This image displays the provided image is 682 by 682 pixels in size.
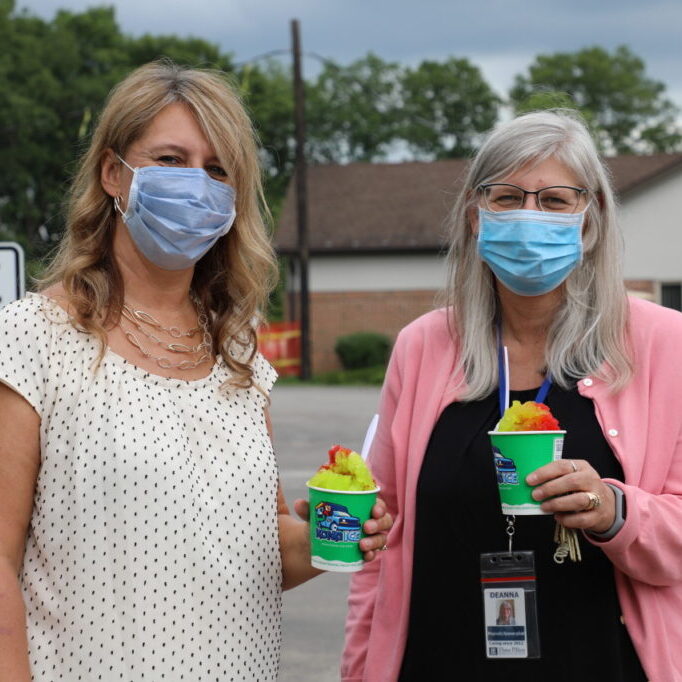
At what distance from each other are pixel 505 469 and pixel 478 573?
0.47 m

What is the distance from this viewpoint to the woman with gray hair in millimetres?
2822

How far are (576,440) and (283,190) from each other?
55.9m

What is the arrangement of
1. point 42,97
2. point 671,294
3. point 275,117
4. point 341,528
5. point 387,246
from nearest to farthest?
point 341,528 < point 671,294 < point 387,246 < point 42,97 < point 275,117

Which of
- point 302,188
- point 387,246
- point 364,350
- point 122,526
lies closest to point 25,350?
point 122,526

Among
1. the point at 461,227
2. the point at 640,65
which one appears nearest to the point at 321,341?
the point at 461,227

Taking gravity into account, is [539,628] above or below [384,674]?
above

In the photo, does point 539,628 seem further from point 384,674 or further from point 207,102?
point 207,102

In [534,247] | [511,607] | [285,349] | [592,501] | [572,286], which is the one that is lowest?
[285,349]

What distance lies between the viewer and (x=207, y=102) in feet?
9.70

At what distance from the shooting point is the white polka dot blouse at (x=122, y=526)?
2.57 meters

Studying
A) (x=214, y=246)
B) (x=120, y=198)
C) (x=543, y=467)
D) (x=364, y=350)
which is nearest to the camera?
(x=543, y=467)

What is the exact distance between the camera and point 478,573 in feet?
9.73

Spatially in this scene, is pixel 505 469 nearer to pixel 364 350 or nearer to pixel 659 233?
pixel 364 350

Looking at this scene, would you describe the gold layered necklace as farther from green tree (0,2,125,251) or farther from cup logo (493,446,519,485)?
green tree (0,2,125,251)
